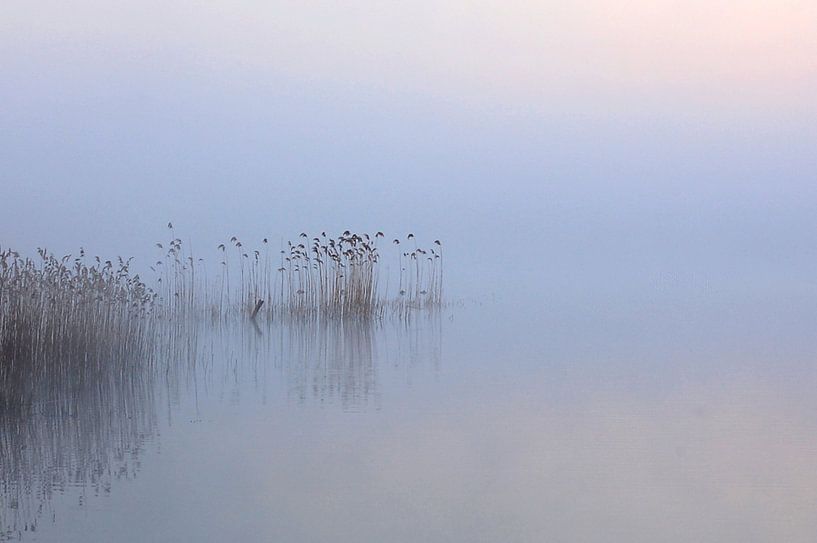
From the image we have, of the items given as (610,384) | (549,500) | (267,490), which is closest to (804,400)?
(610,384)

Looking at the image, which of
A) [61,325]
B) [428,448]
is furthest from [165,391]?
[428,448]

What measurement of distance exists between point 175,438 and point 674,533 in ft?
8.09

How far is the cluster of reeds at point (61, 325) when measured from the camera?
5.67m

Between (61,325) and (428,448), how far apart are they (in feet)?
7.99

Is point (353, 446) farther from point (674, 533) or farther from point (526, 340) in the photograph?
point (526, 340)

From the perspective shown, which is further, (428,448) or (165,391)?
(165,391)

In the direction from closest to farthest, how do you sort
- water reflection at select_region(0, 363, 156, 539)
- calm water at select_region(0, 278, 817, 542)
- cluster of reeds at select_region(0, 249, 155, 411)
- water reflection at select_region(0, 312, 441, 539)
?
calm water at select_region(0, 278, 817, 542) < water reflection at select_region(0, 363, 156, 539) < water reflection at select_region(0, 312, 441, 539) < cluster of reeds at select_region(0, 249, 155, 411)

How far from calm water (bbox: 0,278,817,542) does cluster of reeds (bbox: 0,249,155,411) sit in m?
0.23

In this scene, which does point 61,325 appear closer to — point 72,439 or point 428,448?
point 72,439

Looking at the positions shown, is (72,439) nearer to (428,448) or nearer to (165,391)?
(165,391)

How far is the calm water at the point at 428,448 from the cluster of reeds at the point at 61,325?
229 mm

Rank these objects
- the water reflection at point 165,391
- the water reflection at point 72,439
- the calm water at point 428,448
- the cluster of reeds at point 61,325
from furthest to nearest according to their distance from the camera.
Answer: the cluster of reeds at point 61,325 → the water reflection at point 165,391 → the water reflection at point 72,439 → the calm water at point 428,448

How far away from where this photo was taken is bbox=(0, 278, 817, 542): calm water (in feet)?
12.1

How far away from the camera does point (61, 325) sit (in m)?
6.00
